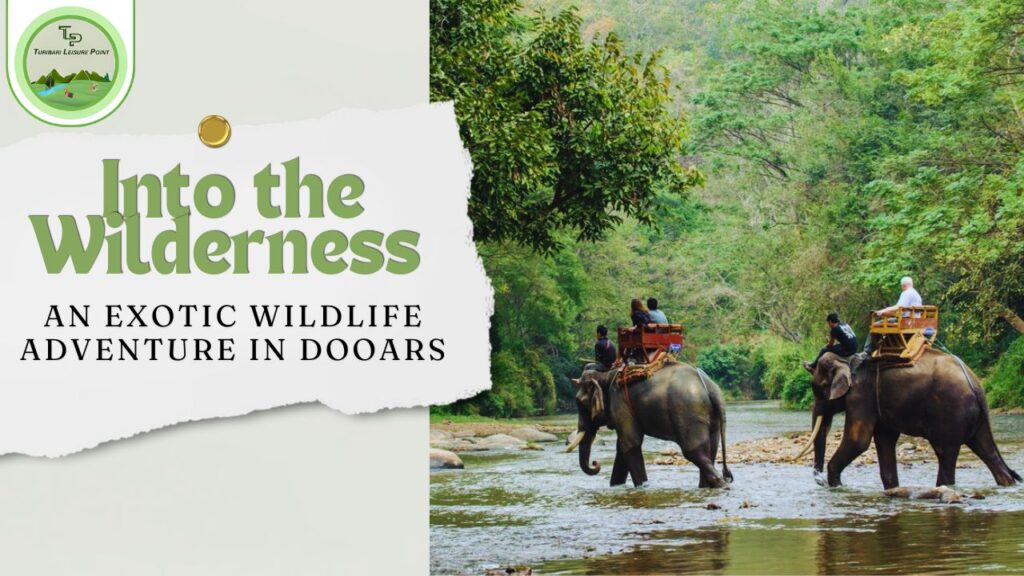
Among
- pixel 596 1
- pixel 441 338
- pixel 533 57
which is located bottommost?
pixel 441 338

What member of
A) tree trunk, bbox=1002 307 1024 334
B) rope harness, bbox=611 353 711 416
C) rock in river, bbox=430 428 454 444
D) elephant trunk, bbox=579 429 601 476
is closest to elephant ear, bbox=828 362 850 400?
rope harness, bbox=611 353 711 416

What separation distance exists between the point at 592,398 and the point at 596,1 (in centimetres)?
3690

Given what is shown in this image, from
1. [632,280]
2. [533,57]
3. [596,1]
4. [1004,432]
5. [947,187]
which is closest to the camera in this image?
[533,57]

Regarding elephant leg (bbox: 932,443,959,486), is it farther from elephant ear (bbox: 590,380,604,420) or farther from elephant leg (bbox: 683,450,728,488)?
elephant ear (bbox: 590,380,604,420)

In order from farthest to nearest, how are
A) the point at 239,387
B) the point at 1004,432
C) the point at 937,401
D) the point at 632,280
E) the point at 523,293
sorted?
1. the point at 632,280
2. the point at 523,293
3. the point at 1004,432
4. the point at 937,401
5. the point at 239,387

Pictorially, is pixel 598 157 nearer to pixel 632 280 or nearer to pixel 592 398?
pixel 592 398

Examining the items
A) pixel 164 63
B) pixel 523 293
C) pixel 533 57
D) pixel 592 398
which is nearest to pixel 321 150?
pixel 164 63

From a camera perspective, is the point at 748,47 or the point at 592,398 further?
the point at 748,47

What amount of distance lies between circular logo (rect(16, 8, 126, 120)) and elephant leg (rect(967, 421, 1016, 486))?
8.98 meters

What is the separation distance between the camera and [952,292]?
2570 cm

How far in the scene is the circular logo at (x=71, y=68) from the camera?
23.6 ft

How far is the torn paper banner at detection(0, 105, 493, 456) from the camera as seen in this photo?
7141 millimetres

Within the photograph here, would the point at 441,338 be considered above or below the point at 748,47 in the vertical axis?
below

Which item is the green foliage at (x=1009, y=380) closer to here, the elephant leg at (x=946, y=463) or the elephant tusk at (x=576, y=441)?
the elephant leg at (x=946, y=463)
